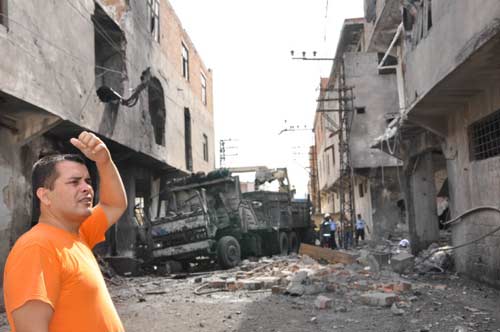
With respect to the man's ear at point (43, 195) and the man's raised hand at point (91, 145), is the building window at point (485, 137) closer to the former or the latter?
the man's raised hand at point (91, 145)

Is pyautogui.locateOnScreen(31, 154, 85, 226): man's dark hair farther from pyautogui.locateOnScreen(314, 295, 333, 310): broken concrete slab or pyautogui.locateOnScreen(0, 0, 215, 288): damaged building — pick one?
pyautogui.locateOnScreen(0, 0, 215, 288): damaged building

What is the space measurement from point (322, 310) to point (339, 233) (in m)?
18.4

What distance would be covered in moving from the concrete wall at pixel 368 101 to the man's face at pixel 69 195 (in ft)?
80.2

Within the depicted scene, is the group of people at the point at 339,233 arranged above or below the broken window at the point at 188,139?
below

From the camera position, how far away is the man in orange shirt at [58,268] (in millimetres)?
1814

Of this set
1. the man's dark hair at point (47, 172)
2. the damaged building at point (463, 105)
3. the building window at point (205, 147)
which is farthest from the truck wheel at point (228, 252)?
the building window at point (205, 147)

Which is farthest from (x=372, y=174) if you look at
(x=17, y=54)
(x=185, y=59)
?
(x=17, y=54)

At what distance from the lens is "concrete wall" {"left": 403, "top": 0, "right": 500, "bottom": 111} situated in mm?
6570

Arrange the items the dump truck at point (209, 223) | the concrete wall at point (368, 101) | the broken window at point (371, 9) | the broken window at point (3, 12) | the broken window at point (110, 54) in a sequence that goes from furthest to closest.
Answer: the concrete wall at point (368, 101) < the broken window at point (371, 9) < the broken window at point (110, 54) < the dump truck at point (209, 223) < the broken window at point (3, 12)

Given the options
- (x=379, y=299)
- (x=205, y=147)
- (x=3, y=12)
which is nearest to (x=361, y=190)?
(x=205, y=147)

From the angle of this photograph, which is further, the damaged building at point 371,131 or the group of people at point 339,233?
the damaged building at point 371,131

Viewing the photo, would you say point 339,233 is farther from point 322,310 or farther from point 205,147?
Answer: point 322,310

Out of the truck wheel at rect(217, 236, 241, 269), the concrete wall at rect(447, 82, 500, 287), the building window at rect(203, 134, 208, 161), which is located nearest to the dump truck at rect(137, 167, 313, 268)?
the truck wheel at rect(217, 236, 241, 269)

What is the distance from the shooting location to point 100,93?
1308cm
